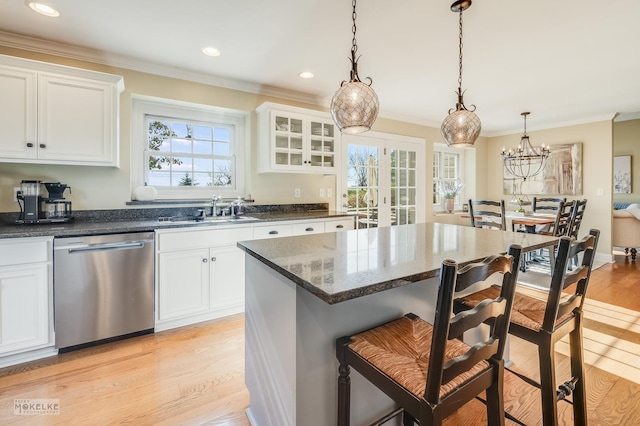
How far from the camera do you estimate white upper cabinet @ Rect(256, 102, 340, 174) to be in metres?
3.38

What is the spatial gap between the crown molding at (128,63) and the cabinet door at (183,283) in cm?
180

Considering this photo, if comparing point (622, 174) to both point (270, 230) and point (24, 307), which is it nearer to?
point (270, 230)

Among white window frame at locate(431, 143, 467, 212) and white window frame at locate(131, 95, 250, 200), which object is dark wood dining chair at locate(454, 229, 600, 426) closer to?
white window frame at locate(131, 95, 250, 200)

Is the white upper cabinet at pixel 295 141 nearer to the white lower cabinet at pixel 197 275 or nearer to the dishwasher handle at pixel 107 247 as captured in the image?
the white lower cabinet at pixel 197 275

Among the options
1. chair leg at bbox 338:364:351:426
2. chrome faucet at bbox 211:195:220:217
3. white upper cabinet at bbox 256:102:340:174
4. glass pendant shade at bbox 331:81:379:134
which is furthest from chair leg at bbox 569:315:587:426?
chrome faucet at bbox 211:195:220:217

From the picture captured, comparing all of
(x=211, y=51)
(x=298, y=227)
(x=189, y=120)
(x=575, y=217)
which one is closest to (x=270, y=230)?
(x=298, y=227)

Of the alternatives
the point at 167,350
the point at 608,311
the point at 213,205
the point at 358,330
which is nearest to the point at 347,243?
the point at 358,330

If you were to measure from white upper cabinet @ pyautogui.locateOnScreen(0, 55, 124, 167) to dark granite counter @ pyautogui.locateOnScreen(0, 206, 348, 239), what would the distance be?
51 cm

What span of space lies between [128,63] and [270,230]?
2.02 m

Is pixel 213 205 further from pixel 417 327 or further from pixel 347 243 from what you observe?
pixel 417 327

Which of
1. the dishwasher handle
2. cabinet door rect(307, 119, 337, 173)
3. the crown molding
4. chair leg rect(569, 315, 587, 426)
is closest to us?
chair leg rect(569, 315, 587, 426)

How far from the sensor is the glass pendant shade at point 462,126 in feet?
6.93

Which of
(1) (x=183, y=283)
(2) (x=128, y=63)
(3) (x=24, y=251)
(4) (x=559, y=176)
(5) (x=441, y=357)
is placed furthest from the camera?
(4) (x=559, y=176)

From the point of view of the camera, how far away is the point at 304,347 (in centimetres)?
119
